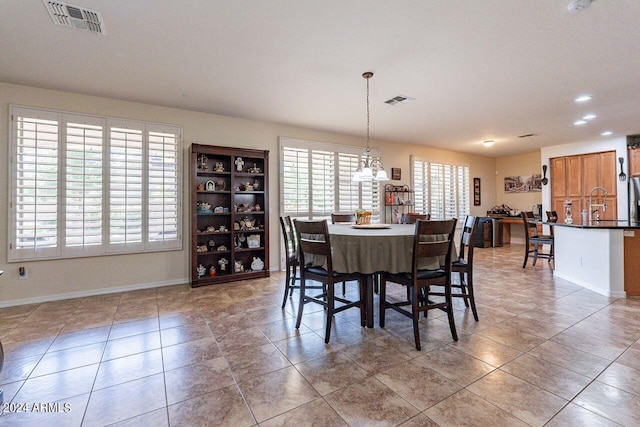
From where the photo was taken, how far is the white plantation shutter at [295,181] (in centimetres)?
509

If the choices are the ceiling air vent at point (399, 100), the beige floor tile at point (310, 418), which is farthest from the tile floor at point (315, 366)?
the ceiling air vent at point (399, 100)

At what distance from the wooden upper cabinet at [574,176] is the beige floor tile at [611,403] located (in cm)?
660

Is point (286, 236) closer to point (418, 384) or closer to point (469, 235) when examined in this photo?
point (469, 235)

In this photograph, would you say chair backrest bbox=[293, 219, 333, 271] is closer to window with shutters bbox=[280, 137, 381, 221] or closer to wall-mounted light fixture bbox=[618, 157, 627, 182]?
window with shutters bbox=[280, 137, 381, 221]

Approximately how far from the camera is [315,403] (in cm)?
167

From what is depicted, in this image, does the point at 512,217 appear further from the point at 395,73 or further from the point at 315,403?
the point at 315,403

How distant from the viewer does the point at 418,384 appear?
1829 millimetres

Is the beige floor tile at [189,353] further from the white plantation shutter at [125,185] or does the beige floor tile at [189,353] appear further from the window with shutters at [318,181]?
the window with shutters at [318,181]

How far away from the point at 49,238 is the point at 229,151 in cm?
242

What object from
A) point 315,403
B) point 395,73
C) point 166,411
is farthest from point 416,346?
point 395,73

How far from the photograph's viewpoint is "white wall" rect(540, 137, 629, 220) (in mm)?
5973

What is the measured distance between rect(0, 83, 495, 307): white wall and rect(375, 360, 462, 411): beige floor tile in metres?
3.37

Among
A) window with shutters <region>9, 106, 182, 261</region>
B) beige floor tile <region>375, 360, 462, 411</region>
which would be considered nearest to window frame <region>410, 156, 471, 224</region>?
window with shutters <region>9, 106, 182, 261</region>

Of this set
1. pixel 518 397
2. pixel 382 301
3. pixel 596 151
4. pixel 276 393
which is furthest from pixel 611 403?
pixel 596 151
